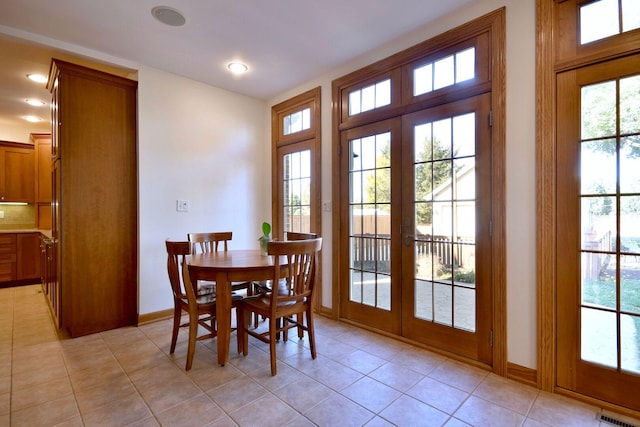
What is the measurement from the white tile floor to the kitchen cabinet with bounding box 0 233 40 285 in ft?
9.30

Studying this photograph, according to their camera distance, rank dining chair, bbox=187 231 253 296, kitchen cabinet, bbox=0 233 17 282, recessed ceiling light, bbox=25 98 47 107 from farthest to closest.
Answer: kitchen cabinet, bbox=0 233 17 282 < recessed ceiling light, bbox=25 98 47 107 < dining chair, bbox=187 231 253 296

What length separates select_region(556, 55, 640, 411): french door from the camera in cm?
175

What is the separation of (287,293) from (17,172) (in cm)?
564

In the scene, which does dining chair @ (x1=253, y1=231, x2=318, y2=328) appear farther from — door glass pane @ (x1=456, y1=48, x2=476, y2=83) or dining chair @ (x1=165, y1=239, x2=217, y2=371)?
door glass pane @ (x1=456, y1=48, x2=476, y2=83)

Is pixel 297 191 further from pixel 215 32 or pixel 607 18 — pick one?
pixel 607 18

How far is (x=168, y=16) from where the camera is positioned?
7.95 feet

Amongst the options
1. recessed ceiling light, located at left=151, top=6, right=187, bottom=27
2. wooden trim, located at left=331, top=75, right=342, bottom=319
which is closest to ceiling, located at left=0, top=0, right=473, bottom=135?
recessed ceiling light, located at left=151, top=6, right=187, bottom=27

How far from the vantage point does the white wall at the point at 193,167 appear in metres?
3.26

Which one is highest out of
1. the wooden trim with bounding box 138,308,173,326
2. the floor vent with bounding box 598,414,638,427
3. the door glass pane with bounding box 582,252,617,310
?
the door glass pane with bounding box 582,252,617,310

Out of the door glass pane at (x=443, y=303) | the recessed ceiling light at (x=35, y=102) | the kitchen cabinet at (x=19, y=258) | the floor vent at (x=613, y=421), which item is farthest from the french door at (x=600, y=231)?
the kitchen cabinet at (x=19, y=258)

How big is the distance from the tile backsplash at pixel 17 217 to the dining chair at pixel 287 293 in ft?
17.7

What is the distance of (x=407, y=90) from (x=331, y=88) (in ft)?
3.21

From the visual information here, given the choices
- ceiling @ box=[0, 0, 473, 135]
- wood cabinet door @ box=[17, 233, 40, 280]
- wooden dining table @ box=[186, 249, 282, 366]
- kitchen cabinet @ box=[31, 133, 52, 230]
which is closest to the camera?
wooden dining table @ box=[186, 249, 282, 366]

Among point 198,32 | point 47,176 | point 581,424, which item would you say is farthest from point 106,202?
point 581,424
